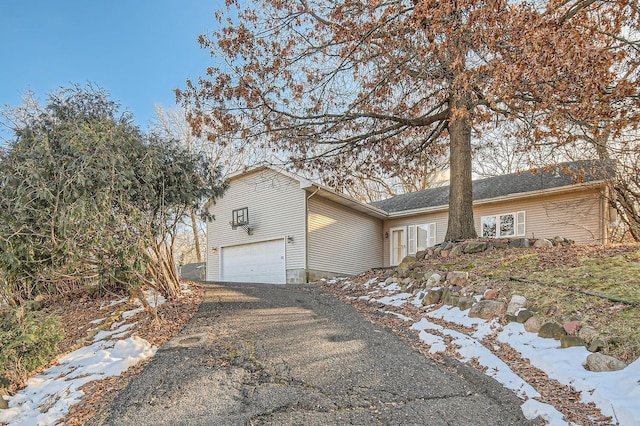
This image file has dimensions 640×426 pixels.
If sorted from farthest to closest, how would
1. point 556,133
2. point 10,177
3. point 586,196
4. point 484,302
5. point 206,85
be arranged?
point 586,196, point 206,85, point 556,133, point 484,302, point 10,177

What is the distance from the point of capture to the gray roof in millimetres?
10422

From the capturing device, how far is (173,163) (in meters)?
5.83

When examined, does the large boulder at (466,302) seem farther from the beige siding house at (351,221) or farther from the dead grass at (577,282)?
the beige siding house at (351,221)

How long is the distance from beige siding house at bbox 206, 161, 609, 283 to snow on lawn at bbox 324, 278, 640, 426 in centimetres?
775

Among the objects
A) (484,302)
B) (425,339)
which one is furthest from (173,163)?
(484,302)

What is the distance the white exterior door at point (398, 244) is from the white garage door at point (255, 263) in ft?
16.5

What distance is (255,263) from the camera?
14156 mm

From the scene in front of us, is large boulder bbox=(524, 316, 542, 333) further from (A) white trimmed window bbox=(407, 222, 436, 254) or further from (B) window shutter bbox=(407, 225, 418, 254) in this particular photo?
(B) window shutter bbox=(407, 225, 418, 254)

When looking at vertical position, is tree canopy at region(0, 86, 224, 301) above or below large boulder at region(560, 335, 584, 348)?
above

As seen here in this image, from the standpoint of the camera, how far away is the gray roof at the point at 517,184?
10422 millimetres

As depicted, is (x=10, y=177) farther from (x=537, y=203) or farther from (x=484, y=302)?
(x=537, y=203)

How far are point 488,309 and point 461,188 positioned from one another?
4.67 m

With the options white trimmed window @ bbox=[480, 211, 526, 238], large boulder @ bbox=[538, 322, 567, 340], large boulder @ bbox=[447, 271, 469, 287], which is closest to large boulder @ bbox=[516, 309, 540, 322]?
large boulder @ bbox=[538, 322, 567, 340]

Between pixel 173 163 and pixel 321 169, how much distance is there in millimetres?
5269
